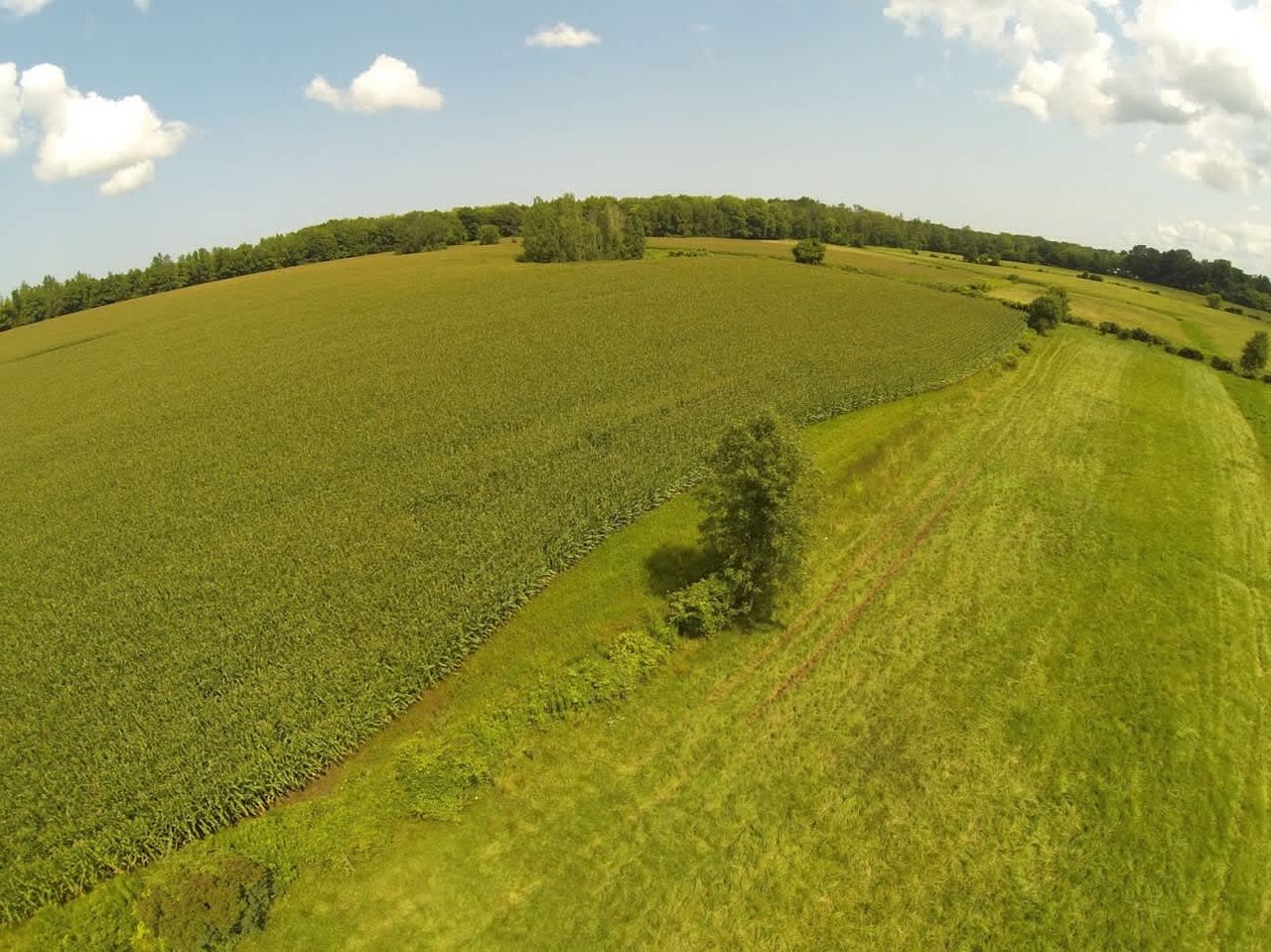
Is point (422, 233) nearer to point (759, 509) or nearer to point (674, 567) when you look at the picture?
point (674, 567)

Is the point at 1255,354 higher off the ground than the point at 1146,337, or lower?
lower

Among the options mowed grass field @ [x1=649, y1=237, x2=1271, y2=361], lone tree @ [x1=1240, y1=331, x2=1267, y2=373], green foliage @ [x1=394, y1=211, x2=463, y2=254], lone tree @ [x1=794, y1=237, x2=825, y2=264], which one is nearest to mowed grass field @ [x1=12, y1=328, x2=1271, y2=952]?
lone tree @ [x1=1240, y1=331, x2=1267, y2=373]

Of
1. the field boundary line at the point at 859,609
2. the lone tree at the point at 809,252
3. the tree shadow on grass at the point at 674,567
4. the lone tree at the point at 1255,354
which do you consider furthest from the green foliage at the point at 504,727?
the lone tree at the point at 809,252

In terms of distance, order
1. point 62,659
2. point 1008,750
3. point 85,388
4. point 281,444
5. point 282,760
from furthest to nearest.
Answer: point 85,388 < point 281,444 < point 62,659 < point 1008,750 < point 282,760

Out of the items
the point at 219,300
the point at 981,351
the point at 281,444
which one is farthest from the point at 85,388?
the point at 981,351

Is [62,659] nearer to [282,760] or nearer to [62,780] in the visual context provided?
[62,780]

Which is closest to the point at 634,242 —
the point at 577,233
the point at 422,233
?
the point at 577,233

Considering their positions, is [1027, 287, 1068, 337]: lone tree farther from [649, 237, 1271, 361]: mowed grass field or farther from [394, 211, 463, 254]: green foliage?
[394, 211, 463, 254]: green foliage
